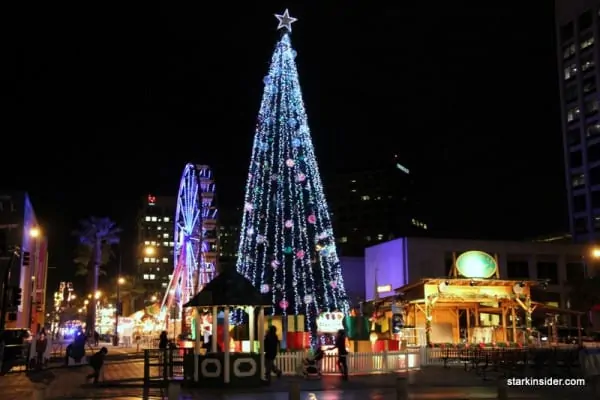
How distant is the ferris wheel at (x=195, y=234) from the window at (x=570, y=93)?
2708 inches

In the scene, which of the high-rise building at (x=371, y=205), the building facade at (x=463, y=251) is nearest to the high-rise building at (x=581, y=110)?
the building facade at (x=463, y=251)

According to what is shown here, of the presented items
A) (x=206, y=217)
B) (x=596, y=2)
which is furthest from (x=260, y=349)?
(x=596, y=2)

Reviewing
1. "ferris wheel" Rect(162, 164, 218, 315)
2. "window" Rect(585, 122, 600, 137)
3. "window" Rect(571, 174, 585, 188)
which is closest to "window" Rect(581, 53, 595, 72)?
"window" Rect(585, 122, 600, 137)

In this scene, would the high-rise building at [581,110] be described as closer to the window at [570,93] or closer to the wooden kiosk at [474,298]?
the window at [570,93]

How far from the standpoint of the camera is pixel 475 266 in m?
34.1


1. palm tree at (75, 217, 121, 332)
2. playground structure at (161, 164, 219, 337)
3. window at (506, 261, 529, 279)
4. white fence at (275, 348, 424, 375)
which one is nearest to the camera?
white fence at (275, 348, 424, 375)

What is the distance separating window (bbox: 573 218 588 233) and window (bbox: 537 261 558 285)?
3346 centimetres

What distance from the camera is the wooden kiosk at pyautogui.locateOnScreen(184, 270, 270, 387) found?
19094mm

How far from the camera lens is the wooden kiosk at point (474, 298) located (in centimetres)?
3378

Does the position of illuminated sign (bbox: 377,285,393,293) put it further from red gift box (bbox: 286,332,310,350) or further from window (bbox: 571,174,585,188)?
window (bbox: 571,174,585,188)

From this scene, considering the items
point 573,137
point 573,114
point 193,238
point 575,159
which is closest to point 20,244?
point 193,238

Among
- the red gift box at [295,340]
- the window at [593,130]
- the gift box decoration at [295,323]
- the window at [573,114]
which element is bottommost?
the red gift box at [295,340]

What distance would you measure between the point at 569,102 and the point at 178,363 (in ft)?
303

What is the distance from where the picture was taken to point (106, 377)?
79.3 feet
